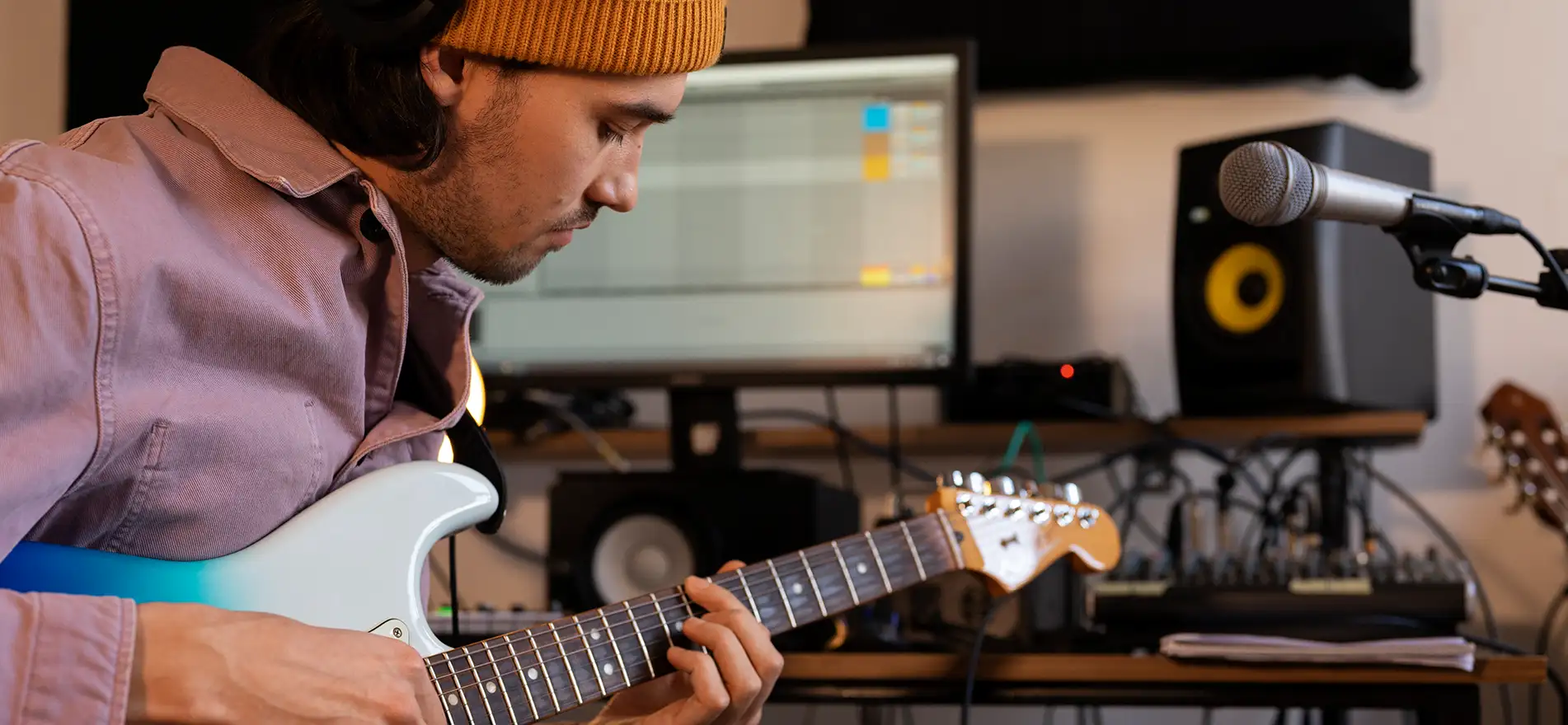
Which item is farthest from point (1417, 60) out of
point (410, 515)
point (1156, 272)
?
point (410, 515)

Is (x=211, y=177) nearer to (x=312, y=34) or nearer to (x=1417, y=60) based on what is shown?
(x=312, y=34)

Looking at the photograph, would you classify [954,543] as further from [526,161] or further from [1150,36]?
[1150,36]

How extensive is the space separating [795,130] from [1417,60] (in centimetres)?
81

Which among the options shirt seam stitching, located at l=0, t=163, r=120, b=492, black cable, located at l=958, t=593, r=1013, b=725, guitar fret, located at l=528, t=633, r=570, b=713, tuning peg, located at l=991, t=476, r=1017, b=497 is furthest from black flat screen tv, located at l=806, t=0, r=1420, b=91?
shirt seam stitching, located at l=0, t=163, r=120, b=492

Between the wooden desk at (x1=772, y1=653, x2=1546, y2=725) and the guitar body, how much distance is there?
0.43 m

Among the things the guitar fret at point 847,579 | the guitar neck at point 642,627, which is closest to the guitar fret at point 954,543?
the guitar neck at point 642,627

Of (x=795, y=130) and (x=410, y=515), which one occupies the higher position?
(x=795, y=130)

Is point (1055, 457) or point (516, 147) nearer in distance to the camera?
point (516, 147)

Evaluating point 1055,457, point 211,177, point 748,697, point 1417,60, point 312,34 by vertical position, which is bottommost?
point 748,697

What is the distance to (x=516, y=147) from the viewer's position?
3.51 feet

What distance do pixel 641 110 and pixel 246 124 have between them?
268 millimetres

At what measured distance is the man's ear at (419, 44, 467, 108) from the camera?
107 centimetres

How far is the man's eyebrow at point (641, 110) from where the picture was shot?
1070 mm

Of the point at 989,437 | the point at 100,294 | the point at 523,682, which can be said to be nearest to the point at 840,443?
the point at 989,437
